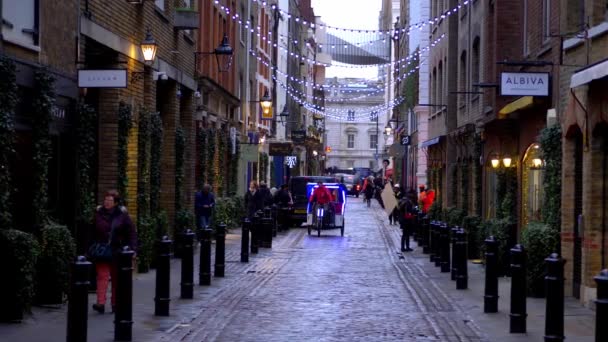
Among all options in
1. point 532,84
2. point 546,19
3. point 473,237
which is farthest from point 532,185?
point 532,84

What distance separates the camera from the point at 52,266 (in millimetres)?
15688

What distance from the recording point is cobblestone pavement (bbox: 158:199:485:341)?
14.2 metres

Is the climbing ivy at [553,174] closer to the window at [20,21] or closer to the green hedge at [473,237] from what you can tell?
the green hedge at [473,237]

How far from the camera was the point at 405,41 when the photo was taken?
71.6 meters

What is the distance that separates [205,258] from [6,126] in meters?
6.13

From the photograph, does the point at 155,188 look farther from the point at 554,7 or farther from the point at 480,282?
the point at 554,7

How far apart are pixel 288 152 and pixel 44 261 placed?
41.0 m

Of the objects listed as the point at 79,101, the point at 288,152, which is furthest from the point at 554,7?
the point at 288,152

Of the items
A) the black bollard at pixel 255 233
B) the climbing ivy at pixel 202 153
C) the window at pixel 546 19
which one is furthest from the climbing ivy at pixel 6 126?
the climbing ivy at pixel 202 153

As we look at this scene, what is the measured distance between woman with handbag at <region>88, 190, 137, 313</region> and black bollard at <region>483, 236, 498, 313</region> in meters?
4.79

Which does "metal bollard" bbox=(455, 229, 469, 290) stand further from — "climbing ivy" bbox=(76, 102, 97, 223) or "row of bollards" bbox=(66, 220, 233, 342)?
"climbing ivy" bbox=(76, 102, 97, 223)

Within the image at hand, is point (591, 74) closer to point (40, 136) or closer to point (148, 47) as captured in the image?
point (40, 136)

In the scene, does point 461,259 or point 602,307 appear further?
point 461,259

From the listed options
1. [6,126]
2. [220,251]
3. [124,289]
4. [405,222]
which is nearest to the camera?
[124,289]
